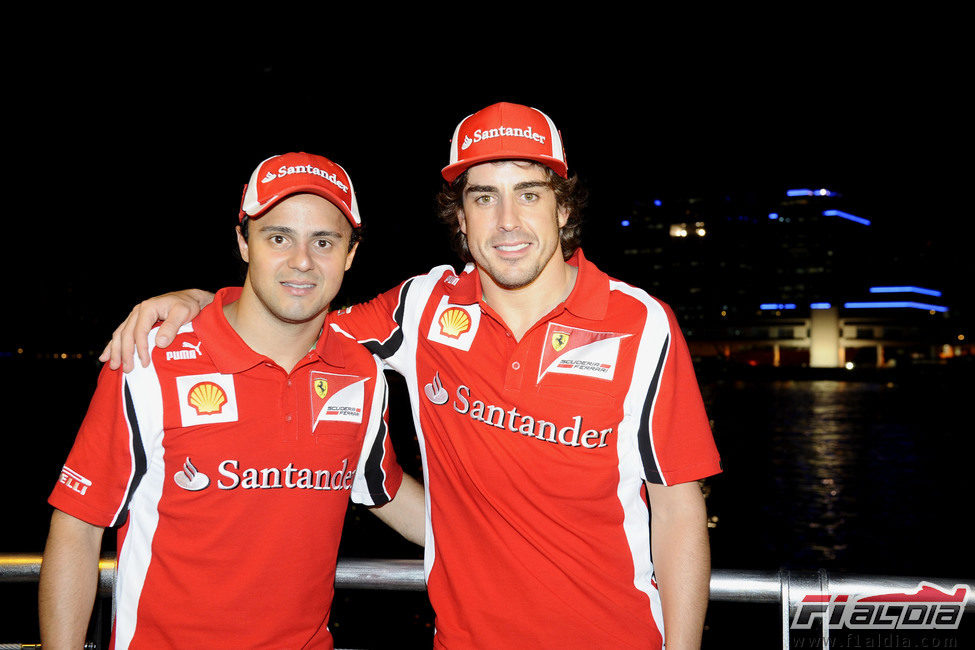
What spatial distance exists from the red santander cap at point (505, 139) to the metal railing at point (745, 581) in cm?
161

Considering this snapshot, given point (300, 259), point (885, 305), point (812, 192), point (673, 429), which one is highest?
point (812, 192)

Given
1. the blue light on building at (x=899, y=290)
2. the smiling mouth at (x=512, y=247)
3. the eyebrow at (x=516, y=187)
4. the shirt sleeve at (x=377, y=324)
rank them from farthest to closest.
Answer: the blue light on building at (x=899, y=290) < the shirt sleeve at (x=377, y=324) < the eyebrow at (x=516, y=187) < the smiling mouth at (x=512, y=247)

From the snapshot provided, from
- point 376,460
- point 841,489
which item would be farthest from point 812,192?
point 376,460

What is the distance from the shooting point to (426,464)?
312 centimetres

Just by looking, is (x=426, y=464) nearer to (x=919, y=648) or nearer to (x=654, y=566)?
(x=654, y=566)

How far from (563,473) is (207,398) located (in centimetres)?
133

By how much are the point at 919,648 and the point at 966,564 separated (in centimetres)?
1183

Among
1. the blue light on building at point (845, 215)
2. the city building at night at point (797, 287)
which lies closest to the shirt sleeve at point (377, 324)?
the city building at night at point (797, 287)

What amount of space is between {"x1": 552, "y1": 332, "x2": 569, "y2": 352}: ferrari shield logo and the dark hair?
1.91 feet

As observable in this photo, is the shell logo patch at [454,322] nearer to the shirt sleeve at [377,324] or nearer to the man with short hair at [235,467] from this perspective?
the shirt sleeve at [377,324]

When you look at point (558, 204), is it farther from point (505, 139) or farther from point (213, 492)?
point (213, 492)

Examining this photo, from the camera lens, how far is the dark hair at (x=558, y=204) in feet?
11.1

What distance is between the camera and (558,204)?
134 inches

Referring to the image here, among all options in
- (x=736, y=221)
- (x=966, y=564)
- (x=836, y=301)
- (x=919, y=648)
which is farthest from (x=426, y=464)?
(x=736, y=221)
